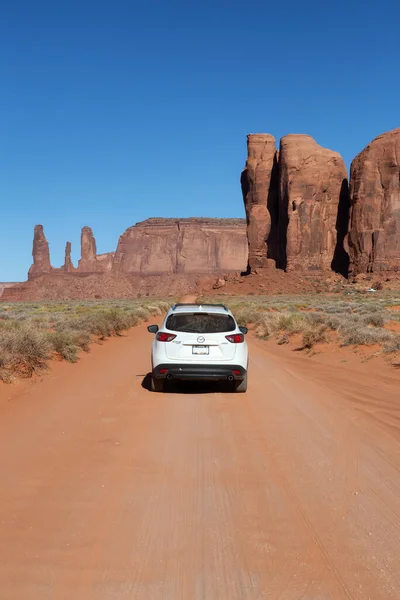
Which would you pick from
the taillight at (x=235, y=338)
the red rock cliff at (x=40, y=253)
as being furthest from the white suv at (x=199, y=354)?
the red rock cliff at (x=40, y=253)

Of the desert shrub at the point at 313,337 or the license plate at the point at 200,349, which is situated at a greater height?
the license plate at the point at 200,349

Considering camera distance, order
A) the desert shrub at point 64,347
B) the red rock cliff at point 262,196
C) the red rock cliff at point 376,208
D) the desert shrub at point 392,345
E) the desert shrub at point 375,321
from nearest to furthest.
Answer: the desert shrub at point 392,345 < the desert shrub at point 64,347 < the desert shrub at point 375,321 < the red rock cliff at point 376,208 < the red rock cliff at point 262,196

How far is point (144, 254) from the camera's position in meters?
177

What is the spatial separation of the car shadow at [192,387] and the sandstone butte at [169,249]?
6220 inches

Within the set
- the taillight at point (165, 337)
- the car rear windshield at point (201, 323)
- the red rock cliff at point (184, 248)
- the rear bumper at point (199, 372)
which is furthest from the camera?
the red rock cliff at point (184, 248)

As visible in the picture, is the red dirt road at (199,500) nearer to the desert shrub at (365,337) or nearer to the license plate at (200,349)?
the license plate at (200,349)

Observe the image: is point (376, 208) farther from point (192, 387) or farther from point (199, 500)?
point (199, 500)

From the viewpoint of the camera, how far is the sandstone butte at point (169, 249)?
173250 millimetres

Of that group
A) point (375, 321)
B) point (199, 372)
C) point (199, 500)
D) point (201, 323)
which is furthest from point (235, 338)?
point (375, 321)

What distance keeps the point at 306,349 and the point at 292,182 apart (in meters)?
70.5

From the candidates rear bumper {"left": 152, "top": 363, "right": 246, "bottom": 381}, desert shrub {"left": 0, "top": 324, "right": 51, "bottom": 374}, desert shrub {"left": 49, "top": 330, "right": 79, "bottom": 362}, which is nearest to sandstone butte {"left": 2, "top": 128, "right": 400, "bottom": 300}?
desert shrub {"left": 49, "top": 330, "right": 79, "bottom": 362}

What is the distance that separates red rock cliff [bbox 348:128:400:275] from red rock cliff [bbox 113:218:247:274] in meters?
94.6

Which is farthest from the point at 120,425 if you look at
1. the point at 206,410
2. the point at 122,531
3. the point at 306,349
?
the point at 306,349

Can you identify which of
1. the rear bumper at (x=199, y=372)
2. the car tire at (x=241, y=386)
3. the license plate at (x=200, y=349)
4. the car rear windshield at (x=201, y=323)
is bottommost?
the car tire at (x=241, y=386)
